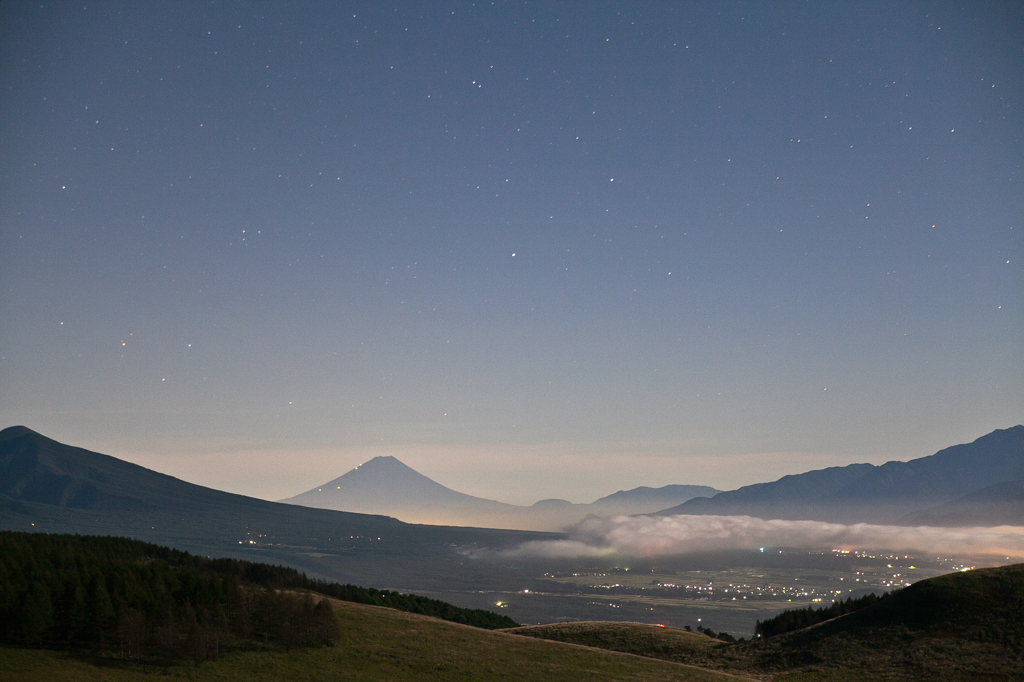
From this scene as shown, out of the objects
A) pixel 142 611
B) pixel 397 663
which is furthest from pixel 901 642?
pixel 142 611

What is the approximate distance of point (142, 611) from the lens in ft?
315

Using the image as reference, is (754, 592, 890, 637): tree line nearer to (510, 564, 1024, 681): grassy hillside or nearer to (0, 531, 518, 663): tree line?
(510, 564, 1024, 681): grassy hillside

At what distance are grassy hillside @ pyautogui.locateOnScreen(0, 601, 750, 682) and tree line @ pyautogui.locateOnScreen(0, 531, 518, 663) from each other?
3.35m

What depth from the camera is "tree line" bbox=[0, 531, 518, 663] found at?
88.2 meters

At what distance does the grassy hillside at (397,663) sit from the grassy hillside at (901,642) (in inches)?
571

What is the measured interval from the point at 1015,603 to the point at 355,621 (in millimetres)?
94090

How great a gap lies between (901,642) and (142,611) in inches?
3975

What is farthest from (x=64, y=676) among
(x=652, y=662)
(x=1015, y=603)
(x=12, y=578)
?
(x=1015, y=603)

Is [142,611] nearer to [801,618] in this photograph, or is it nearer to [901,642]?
[901,642]

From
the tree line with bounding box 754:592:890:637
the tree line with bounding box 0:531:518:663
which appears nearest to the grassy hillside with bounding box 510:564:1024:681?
the tree line with bounding box 754:592:890:637

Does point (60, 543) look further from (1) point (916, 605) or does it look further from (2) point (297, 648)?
(1) point (916, 605)

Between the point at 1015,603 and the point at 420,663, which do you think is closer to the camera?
the point at 420,663

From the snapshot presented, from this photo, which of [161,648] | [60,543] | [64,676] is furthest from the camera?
[60,543]

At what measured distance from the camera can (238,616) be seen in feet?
329
